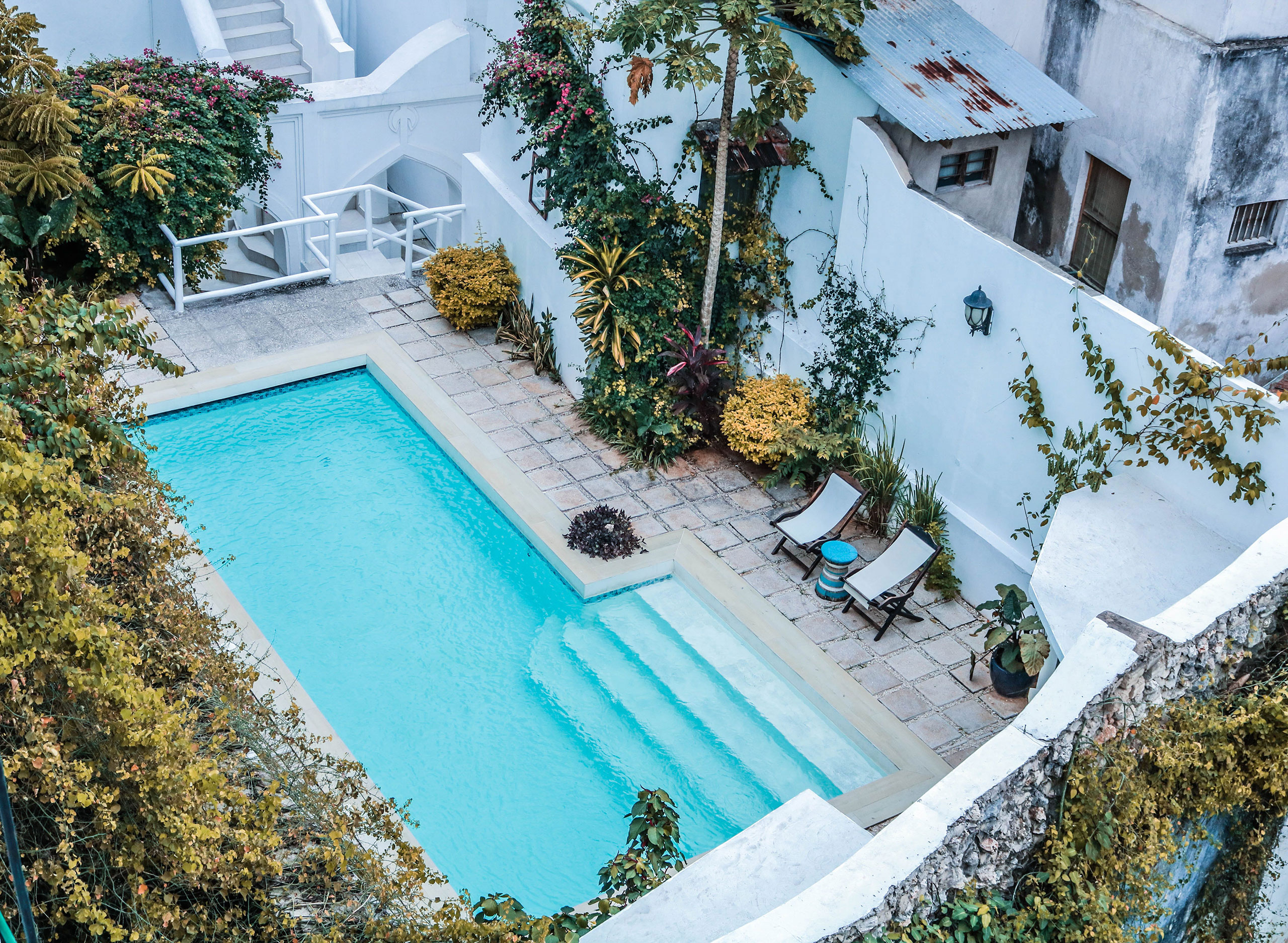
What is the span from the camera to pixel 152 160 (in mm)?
13891

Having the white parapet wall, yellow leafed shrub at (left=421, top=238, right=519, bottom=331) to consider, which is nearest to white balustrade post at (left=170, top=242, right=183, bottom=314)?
yellow leafed shrub at (left=421, top=238, right=519, bottom=331)

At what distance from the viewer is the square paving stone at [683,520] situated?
40.2 feet

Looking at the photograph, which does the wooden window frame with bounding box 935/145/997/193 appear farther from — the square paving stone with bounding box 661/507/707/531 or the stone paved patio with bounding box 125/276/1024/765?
the square paving stone with bounding box 661/507/707/531

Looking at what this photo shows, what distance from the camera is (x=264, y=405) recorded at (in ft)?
45.1

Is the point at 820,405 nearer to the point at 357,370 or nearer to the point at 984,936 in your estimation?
the point at 357,370

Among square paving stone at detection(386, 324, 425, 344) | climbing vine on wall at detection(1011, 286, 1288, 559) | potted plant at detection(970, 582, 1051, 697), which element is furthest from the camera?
square paving stone at detection(386, 324, 425, 344)

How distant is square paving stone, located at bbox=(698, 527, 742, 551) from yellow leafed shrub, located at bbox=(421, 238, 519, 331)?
411 centimetres

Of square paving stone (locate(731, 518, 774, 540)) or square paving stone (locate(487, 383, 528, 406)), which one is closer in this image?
square paving stone (locate(731, 518, 774, 540))

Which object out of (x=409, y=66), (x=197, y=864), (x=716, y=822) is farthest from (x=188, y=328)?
(x=197, y=864)

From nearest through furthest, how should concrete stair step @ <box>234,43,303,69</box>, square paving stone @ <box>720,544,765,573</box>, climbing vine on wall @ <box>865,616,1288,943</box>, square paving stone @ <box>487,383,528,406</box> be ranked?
climbing vine on wall @ <box>865,616,1288,943</box> → square paving stone @ <box>720,544,765,573</box> → square paving stone @ <box>487,383,528,406</box> → concrete stair step @ <box>234,43,303,69</box>

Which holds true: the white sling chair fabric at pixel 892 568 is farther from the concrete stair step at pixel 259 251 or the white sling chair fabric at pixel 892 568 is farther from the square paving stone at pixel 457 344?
the concrete stair step at pixel 259 251

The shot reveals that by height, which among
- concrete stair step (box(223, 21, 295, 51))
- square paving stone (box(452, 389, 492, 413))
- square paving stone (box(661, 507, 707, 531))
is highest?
concrete stair step (box(223, 21, 295, 51))

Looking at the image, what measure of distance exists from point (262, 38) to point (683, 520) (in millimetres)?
11727

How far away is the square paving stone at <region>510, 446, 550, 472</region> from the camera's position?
1292 cm
